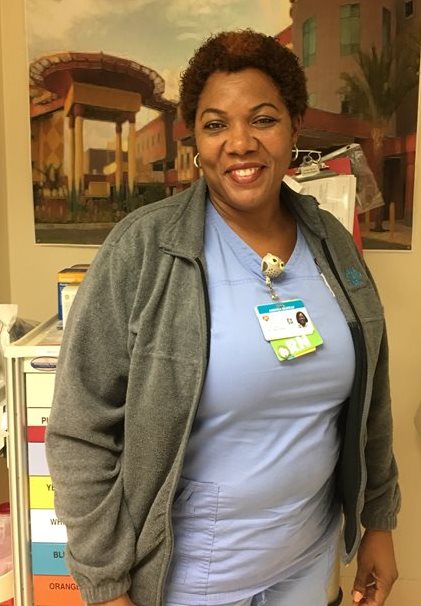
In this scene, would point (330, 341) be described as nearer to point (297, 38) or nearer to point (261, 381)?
point (261, 381)

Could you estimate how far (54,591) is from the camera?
1296 millimetres

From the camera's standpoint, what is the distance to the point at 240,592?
3.38ft

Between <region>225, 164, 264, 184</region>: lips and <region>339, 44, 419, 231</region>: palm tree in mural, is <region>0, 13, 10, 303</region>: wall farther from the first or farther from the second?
<region>225, 164, 264, 184</region>: lips

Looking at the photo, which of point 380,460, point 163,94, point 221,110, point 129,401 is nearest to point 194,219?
point 221,110

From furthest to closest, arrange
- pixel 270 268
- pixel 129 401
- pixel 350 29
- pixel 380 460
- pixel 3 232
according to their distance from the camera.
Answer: pixel 3 232
pixel 350 29
pixel 380 460
pixel 270 268
pixel 129 401

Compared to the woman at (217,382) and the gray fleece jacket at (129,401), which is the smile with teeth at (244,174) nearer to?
the woman at (217,382)

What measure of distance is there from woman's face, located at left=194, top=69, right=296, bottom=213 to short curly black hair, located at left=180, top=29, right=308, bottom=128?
0.01 metres

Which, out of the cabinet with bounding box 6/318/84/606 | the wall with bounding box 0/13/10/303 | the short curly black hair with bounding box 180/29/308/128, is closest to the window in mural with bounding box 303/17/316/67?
the short curly black hair with bounding box 180/29/308/128

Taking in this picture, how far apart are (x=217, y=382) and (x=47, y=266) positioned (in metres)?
1.24

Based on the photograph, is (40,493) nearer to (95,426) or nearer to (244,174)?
(95,426)

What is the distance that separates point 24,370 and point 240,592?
0.59 m

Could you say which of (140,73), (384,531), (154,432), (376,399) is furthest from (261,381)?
(140,73)

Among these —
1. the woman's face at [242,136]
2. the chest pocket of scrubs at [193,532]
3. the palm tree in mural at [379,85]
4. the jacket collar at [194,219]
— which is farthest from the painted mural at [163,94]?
the chest pocket of scrubs at [193,532]

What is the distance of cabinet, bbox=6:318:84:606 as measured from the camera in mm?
1248
